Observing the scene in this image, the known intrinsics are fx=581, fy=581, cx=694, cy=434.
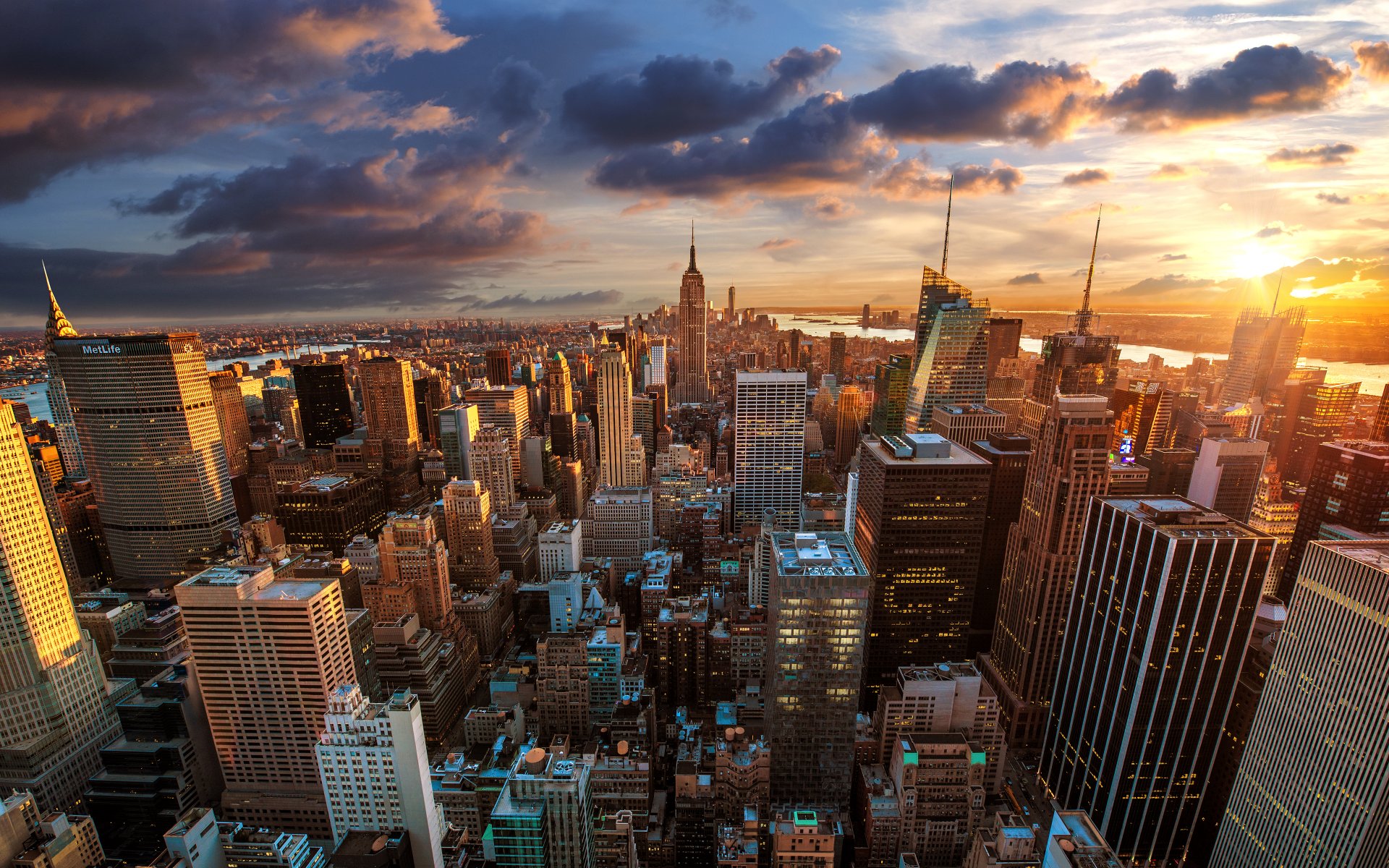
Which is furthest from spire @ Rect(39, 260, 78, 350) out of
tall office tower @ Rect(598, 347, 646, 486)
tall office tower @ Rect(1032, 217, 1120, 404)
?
tall office tower @ Rect(1032, 217, 1120, 404)

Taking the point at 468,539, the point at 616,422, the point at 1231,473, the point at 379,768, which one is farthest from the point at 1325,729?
the point at 616,422

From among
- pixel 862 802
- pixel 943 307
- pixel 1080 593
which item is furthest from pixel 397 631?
pixel 943 307

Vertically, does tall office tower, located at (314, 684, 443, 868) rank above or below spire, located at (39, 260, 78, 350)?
below

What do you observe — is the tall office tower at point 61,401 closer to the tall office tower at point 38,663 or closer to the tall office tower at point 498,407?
the tall office tower at point 38,663

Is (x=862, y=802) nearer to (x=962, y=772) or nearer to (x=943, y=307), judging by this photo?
(x=962, y=772)

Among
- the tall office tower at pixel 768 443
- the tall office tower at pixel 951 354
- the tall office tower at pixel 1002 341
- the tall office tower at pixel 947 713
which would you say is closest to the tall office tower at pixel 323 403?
the tall office tower at pixel 768 443

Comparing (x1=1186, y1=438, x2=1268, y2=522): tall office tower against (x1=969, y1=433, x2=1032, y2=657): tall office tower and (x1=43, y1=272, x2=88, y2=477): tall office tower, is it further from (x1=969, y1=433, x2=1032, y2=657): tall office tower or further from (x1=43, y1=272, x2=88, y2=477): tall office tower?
(x1=43, y1=272, x2=88, y2=477): tall office tower

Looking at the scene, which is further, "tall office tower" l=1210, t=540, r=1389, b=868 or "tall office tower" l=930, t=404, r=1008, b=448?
"tall office tower" l=930, t=404, r=1008, b=448
